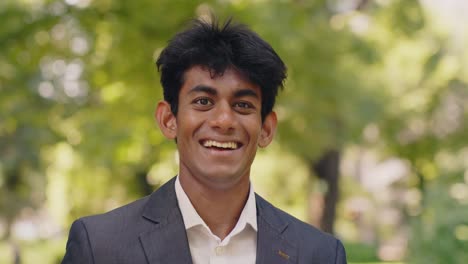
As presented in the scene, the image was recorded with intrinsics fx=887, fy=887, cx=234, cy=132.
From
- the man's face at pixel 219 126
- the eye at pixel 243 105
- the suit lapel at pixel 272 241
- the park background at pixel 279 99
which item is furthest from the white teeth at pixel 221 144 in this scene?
the park background at pixel 279 99

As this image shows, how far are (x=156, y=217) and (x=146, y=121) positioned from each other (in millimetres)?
10076

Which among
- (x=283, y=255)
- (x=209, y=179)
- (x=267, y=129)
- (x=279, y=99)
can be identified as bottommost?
(x=283, y=255)

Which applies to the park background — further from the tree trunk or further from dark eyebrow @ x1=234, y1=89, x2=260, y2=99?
dark eyebrow @ x1=234, y1=89, x2=260, y2=99

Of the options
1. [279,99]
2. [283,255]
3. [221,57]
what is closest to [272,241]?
[283,255]

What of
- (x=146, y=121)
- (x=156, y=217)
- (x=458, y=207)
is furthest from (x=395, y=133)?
(x=156, y=217)

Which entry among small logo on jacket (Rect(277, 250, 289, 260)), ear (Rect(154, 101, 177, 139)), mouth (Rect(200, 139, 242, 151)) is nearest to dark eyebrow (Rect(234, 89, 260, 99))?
mouth (Rect(200, 139, 242, 151))

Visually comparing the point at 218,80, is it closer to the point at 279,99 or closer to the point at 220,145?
the point at 220,145

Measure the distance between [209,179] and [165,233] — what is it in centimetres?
26

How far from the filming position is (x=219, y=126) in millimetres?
3248

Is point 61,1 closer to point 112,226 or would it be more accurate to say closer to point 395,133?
point 112,226

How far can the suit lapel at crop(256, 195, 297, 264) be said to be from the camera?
133 inches

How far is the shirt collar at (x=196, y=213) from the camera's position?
3350 millimetres

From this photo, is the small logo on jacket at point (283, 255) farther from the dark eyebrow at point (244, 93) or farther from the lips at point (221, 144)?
the dark eyebrow at point (244, 93)

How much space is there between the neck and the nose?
24cm
